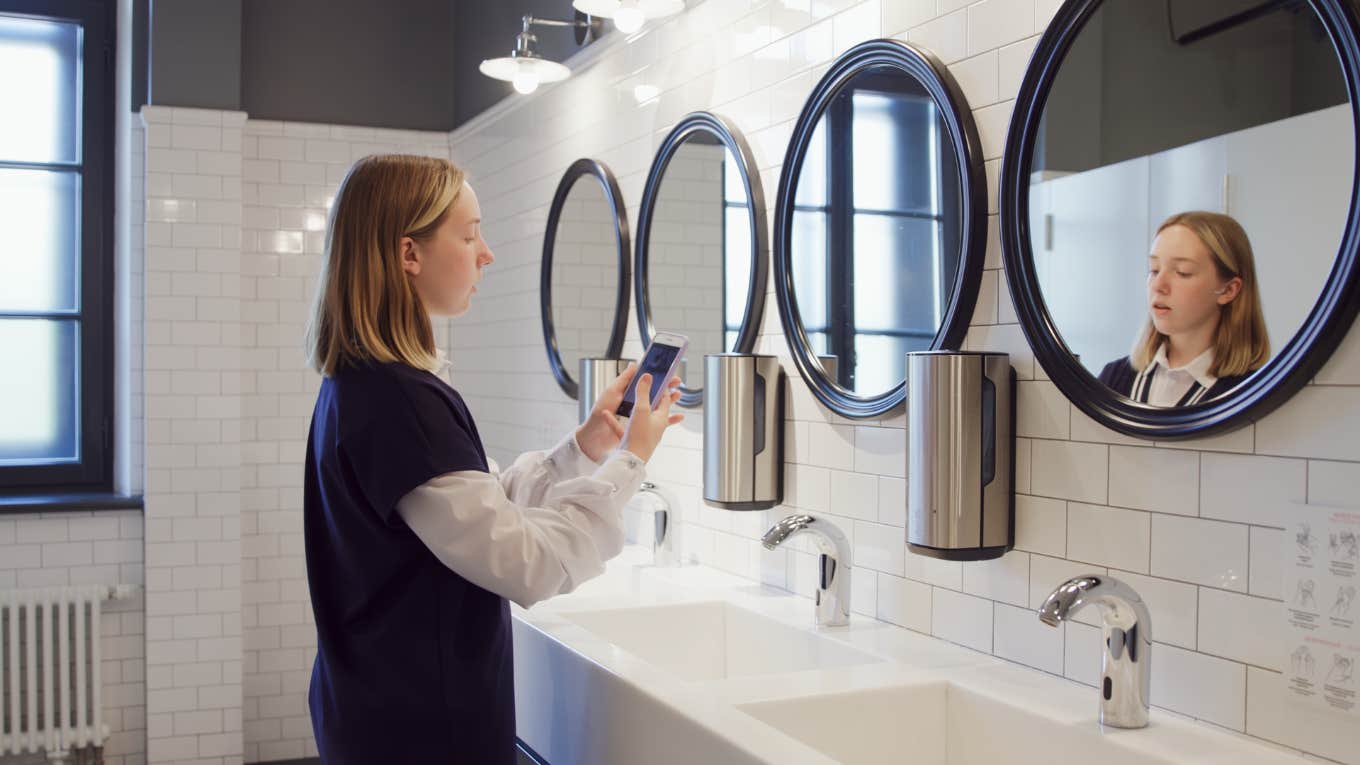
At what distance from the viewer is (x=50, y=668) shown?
405cm

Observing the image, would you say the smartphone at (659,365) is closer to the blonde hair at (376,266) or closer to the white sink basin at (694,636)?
the blonde hair at (376,266)

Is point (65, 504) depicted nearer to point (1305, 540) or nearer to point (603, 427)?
point (603, 427)

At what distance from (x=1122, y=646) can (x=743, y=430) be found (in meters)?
1.01

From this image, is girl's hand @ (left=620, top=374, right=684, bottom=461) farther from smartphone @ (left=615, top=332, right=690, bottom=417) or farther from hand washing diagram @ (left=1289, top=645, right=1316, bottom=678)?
hand washing diagram @ (left=1289, top=645, right=1316, bottom=678)

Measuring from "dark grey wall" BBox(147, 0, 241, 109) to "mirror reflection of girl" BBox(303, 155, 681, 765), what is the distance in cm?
300

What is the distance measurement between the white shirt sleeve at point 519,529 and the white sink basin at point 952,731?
1.02 feet

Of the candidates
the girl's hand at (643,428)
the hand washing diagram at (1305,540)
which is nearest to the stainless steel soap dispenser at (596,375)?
the girl's hand at (643,428)

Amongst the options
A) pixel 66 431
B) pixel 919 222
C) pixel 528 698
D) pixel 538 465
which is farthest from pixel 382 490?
pixel 66 431

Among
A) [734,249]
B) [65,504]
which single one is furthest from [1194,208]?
[65,504]

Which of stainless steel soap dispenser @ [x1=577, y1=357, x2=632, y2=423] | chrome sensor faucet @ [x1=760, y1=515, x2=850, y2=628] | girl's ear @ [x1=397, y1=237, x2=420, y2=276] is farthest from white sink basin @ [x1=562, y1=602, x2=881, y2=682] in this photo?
girl's ear @ [x1=397, y1=237, x2=420, y2=276]

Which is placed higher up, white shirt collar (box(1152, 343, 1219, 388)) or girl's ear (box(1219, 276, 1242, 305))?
girl's ear (box(1219, 276, 1242, 305))

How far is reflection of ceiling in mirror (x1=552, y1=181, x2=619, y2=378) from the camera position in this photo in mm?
3340

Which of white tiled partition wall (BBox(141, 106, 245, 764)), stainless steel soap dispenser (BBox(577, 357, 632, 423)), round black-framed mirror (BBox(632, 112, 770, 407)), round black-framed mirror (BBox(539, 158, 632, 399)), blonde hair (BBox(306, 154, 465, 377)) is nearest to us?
blonde hair (BBox(306, 154, 465, 377))

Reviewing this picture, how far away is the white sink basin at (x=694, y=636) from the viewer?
7.37ft
